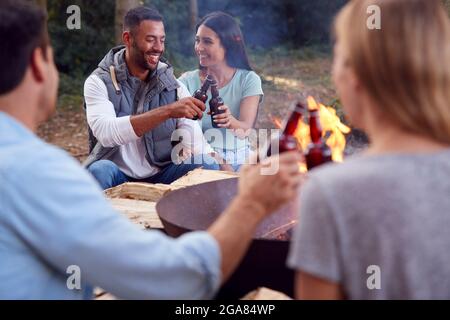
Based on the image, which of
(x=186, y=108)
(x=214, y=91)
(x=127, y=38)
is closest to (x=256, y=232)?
(x=186, y=108)

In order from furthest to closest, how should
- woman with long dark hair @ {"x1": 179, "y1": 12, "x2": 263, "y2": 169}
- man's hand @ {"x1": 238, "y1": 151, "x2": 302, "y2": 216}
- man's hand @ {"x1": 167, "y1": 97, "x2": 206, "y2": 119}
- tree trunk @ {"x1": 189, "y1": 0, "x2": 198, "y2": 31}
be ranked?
tree trunk @ {"x1": 189, "y1": 0, "x2": 198, "y2": 31} → woman with long dark hair @ {"x1": 179, "y1": 12, "x2": 263, "y2": 169} → man's hand @ {"x1": 167, "y1": 97, "x2": 206, "y2": 119} → man's hand @ {"x1": 238, "y1": 151, "x2": 302, "y2": 216}

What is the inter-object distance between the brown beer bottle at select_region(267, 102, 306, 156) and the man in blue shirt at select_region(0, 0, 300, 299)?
373 millimetres

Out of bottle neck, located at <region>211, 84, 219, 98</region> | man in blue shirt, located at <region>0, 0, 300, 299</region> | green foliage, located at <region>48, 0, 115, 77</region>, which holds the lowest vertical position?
man in blue shirt, located at <region>0, 0, 300, 299</region>

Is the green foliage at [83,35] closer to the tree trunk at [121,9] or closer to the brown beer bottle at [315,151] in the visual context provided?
the tree trunk at [121,9]

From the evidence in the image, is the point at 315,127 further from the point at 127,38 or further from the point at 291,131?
the point at 127,38

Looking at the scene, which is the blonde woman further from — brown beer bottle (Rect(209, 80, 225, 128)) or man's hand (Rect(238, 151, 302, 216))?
brown beer bottle (Rect(209, 80, 225, 128))

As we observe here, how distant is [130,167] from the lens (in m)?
4.57

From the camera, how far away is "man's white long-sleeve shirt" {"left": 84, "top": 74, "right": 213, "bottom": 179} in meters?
4.36

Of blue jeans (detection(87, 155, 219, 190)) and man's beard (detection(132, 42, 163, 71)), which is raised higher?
man's beard (detection(132, 42, 163, 71))

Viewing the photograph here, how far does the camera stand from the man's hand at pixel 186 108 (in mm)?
4250

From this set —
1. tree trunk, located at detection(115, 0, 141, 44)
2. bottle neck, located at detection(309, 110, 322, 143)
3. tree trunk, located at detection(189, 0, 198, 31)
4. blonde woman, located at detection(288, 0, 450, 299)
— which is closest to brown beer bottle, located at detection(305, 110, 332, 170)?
bottle neck, located at detection(309, 110, 322, 143)

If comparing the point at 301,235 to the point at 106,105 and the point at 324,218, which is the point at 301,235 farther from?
the point at 106,105

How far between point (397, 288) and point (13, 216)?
944 millimetres

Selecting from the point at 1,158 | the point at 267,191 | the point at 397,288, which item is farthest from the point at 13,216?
the point at 397,288
